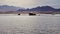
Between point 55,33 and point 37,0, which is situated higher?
point 37,0

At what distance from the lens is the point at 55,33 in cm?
315

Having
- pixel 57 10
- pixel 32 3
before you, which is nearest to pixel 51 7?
pixel 57 10

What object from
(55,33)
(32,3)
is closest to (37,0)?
(32,3)

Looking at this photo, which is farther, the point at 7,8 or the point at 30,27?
the point at 7,8

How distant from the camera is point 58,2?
239 inches

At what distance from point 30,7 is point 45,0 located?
56cm

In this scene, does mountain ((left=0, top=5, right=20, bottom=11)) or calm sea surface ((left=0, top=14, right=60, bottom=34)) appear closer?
calm sea surface ((left=0, top=14, right=60, bottom=34))

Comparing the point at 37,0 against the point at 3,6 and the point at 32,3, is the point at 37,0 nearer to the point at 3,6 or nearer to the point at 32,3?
the point at 32,3

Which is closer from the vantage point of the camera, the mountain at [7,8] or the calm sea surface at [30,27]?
the calm sea surface at [30,27]

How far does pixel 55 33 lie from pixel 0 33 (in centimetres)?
93

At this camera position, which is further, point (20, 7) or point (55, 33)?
point (20, 7)

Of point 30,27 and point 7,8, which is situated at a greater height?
point 7,8

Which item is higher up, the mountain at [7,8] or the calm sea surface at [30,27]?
the mountain at [7,8]

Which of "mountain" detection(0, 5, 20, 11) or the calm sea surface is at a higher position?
"mountain" detection(0, 5, 20, 11)
